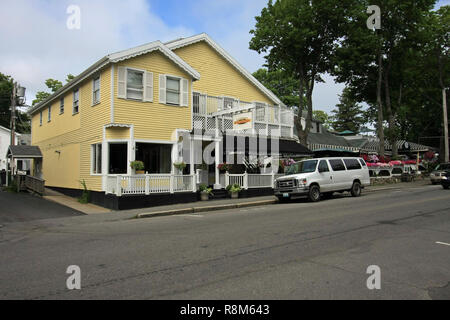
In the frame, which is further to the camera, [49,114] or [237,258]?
[49,114]

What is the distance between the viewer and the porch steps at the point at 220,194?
1771 centimetres

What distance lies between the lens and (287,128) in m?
23.0

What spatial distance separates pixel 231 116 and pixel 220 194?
4.87 m

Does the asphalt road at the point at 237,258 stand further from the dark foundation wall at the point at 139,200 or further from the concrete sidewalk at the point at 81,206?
the dark foundation wall at the point at 139,200


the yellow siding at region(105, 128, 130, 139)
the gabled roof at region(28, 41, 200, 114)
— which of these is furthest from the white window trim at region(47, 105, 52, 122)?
the yellow siding at region(105, 128, 130, 139)

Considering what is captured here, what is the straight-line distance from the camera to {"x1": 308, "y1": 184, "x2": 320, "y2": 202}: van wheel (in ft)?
51.1

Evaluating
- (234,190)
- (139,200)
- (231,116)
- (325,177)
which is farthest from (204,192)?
(325,177)

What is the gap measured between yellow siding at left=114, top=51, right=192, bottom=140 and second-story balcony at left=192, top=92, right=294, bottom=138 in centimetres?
154

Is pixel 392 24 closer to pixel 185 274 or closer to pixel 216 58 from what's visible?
pixel 216 58

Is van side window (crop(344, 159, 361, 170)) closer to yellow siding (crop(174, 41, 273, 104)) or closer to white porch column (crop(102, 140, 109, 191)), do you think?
yellow siding (crop(174, 41, 273, 104))

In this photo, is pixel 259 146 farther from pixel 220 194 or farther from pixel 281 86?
pixel 281 86

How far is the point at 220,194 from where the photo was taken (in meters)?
18.0
